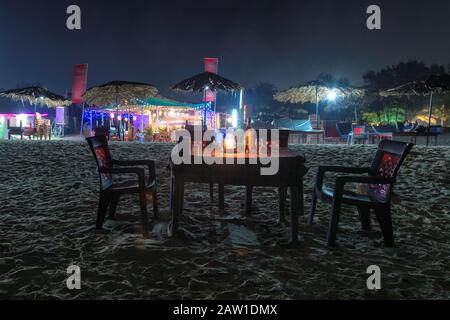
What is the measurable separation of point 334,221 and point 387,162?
835mm

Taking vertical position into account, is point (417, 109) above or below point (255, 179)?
above

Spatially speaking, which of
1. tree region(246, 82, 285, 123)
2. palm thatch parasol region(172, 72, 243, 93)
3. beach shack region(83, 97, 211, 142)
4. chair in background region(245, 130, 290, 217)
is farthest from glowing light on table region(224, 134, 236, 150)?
tree region(246, 82, 285, 123)

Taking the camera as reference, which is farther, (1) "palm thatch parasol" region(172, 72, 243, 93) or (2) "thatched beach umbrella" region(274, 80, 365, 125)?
(2) "thatched beach umbrella" region(274, 80, 365, 125)

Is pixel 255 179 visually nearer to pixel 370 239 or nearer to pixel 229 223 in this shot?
pixel 229 223

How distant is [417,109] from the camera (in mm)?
37625

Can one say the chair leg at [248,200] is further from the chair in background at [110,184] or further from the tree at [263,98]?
the tree at [263,98]

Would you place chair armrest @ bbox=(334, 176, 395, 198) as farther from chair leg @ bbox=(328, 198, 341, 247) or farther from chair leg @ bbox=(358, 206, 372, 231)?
chair leg @ bbox=(358, 206, 372, 231)

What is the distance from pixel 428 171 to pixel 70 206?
656 centimetres

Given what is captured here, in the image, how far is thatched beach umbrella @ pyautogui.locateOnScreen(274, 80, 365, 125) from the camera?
13.6 m

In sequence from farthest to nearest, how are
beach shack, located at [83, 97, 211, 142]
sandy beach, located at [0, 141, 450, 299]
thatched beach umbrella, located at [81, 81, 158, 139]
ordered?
beach shack, located at [83, 97, 211, 142] → thatched beach umbrella, located at [81, 81, 158, 139] → sandy beach, located at [0, 141, 450, 299]

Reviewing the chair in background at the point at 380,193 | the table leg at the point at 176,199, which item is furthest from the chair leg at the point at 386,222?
the table leg at the point at 176,199

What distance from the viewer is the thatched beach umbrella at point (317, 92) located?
1361 cm

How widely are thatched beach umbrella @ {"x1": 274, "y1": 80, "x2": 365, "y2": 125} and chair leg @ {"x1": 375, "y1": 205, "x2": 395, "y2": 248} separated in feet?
37.0

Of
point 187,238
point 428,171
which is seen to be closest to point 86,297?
point 187,238
